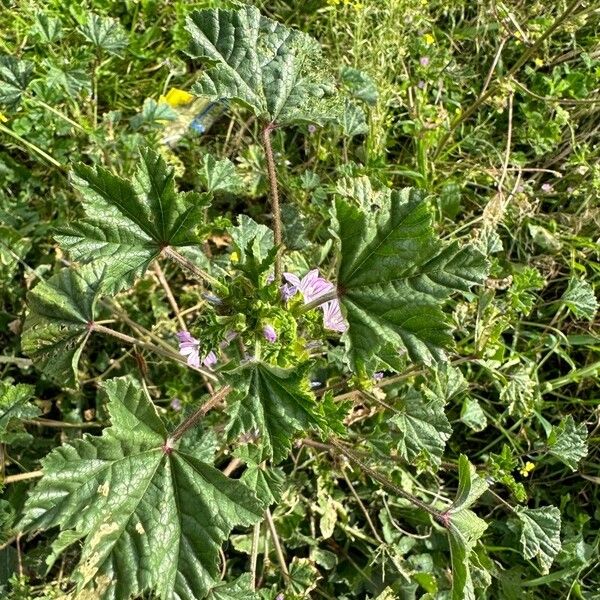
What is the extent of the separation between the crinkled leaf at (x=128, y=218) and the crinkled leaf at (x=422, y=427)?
81 centimetres

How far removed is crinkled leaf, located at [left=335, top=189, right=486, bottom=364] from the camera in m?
1.50

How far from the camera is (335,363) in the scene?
2.46 metres

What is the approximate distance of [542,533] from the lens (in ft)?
7.29

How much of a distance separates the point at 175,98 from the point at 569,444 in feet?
6.43

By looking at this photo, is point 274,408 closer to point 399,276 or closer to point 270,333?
point 270,333

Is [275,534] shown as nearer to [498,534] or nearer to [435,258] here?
[498,534]

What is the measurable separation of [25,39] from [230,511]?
204 centimetres

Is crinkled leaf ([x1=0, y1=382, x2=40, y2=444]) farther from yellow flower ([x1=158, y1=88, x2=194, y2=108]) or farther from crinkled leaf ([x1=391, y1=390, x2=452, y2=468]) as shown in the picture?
yellow flower ([x1=158, y1=88, x2=194, y2=108])

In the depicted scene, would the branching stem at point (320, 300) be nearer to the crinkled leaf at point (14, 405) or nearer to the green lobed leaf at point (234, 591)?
the green lobed leaf at point (234, 591)

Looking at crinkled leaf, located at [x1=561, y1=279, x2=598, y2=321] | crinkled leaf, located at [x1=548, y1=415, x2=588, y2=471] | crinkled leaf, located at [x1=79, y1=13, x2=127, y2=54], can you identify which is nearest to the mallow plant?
crinkled leaf, located at [x1=548, y1=415, x2=588, y2=471]

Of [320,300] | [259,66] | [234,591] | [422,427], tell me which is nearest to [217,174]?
[259,66]

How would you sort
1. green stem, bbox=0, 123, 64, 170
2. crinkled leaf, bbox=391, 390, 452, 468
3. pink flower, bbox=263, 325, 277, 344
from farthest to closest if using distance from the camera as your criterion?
green stem, bbox=0, 123, 64, 170 → crinkled leaf, bbox=391, 390, 452, 468 → pink flower, bbox=263, 325, 277, 344

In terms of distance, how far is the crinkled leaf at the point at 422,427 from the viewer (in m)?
1.97

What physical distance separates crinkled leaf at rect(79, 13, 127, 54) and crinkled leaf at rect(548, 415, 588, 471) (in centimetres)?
199
